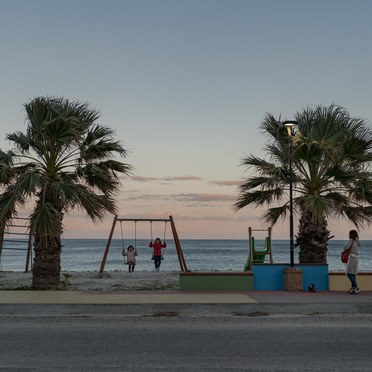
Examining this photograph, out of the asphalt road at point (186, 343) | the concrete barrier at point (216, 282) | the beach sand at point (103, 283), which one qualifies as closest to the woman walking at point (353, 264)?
the concrete barrier at point (216, 282)

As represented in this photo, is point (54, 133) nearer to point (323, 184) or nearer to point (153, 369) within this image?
point (323, 184)

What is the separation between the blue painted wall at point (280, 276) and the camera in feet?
58.4

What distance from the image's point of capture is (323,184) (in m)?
20.3

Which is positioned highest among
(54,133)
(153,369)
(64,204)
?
(54,133)

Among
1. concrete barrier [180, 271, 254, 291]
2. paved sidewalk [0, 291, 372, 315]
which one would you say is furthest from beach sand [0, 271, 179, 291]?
paved sidewalk [0, 291, 372, 315]

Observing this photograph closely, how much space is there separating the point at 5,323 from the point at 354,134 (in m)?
13.4

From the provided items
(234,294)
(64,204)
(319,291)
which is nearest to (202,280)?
(234,294)

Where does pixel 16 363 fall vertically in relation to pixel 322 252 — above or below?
below

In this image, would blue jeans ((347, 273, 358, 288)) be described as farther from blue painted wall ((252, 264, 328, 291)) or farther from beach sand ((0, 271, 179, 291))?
beach sand ((0, 271, 179, 291))

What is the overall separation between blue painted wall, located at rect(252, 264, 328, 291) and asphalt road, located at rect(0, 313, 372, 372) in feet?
15.8

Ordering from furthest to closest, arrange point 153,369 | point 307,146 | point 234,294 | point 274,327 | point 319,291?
1. point 307,146
2. point 319,291
3. point 234,294
4. point 274,327
5. point 153,369

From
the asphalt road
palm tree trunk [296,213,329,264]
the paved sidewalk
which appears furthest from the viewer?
palm tree trunk [296,213,329,264]

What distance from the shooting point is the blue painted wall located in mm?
17812

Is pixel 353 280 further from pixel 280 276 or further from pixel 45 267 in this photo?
pixel 45 267
